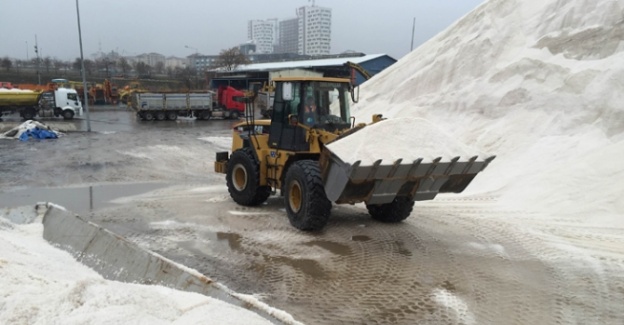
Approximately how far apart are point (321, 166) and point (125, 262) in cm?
301

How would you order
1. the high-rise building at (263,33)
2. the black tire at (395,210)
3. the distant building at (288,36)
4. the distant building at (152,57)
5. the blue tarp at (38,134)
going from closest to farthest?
the black tire at (395,210) < the blue tarp at (38,134) < the distant building at (288,36) < the distant building at (152,57) < the high-rise building at (263,33)

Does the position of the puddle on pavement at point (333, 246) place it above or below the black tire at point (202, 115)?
above

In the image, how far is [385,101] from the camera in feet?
63.3

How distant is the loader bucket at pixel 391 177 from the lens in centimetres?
657

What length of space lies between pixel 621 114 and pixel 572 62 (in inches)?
127

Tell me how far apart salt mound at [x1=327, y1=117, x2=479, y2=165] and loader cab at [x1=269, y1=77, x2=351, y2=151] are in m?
1.35

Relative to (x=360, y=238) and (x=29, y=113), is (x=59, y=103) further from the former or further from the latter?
(x=360, y=238)

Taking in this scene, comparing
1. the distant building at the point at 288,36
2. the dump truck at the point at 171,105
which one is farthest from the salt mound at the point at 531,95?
the distant building at the point at 288,36

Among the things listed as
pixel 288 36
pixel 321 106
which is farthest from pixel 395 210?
pixel 288 36

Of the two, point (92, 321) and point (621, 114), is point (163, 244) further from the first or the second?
point (621, 114)

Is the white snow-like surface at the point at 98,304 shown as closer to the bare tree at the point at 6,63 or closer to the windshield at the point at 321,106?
the windshield at the point at 321,106

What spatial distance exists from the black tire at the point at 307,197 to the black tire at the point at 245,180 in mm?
1433

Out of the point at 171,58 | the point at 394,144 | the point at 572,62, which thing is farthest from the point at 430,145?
the point at 171,58

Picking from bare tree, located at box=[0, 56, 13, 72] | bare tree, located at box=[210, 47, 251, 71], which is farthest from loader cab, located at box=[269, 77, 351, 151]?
bare tree, located at box=[0, 56, 13, 72]
